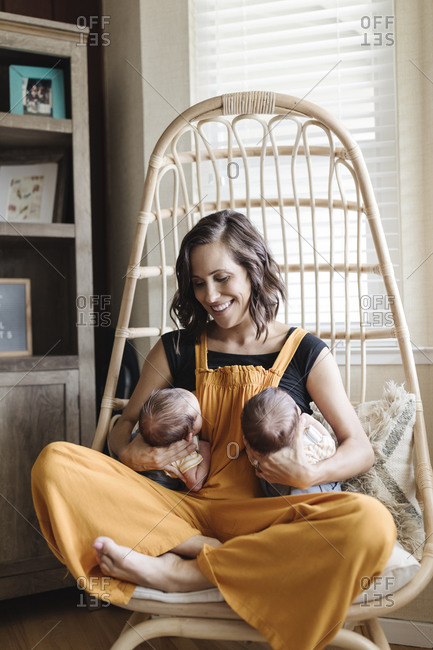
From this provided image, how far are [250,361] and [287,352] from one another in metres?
0.09

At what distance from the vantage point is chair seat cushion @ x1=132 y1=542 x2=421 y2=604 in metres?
1.05

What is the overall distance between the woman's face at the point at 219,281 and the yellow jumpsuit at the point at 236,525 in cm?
14

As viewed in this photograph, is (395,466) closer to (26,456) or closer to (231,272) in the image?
(231,272)

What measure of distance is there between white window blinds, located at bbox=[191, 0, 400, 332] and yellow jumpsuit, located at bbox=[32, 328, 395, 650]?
731 mm

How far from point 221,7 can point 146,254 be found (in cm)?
85

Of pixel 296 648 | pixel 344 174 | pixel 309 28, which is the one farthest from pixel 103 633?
pixel 309 28

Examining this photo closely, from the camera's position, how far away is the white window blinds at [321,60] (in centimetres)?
186

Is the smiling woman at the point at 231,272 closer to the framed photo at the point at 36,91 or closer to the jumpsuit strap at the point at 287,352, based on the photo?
the jumpsuit strap at the point at 287,352

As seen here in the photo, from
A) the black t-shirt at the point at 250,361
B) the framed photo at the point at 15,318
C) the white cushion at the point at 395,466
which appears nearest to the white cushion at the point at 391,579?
the white cushion at the point at 395,466

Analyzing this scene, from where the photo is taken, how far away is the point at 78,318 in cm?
184

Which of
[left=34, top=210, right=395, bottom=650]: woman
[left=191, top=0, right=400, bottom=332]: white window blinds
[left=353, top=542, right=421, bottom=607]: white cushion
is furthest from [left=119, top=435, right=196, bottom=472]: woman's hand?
[left=191, top=0, right=400, bottom=332]: white window blinds

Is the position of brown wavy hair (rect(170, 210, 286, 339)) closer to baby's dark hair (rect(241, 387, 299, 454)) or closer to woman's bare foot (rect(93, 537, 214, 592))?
baby's dark hair (rect(241, 387, 299, 454))

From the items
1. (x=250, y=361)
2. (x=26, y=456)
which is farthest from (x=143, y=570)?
(x=26, y=456)

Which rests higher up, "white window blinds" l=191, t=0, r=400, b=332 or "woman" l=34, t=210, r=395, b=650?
"white window blinds" l=191, t=0, r=400, b=332
